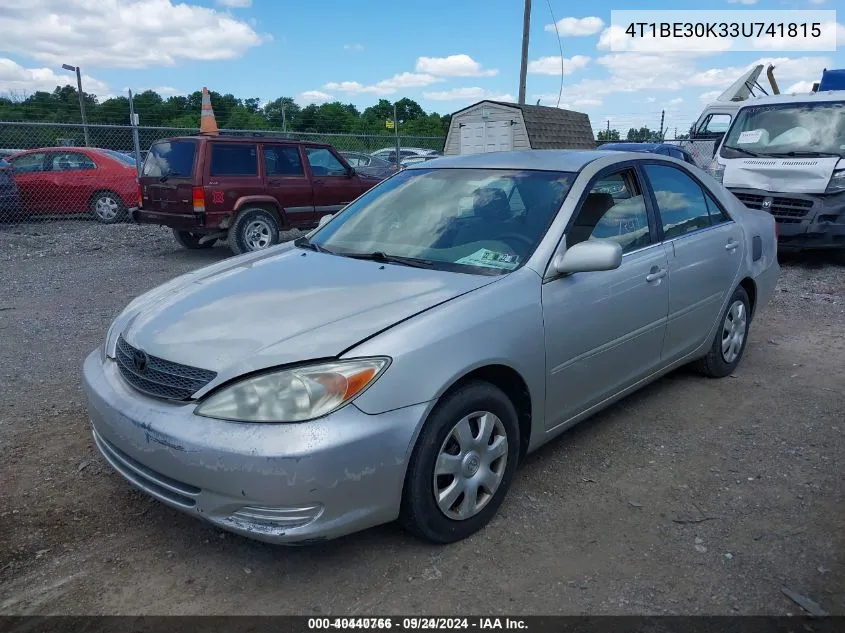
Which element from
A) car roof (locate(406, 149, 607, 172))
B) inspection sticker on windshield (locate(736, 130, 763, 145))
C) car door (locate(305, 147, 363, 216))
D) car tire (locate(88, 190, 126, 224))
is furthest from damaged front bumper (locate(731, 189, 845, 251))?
car tire (locate(88, 190, 126, 224))

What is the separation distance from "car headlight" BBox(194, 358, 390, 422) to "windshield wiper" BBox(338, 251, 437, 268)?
2.98 ft

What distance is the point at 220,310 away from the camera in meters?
3.02

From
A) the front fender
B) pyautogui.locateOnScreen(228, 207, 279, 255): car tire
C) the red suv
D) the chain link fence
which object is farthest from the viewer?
the chain link fence

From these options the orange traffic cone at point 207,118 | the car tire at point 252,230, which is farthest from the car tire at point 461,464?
the orange traffic cone at point 207,118

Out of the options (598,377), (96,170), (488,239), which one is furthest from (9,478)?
(96,170)

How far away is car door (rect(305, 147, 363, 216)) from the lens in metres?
11.0

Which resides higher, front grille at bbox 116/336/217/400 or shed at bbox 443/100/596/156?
shed at bbox 443/100/596/156

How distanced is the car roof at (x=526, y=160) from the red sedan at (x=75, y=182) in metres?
10.3

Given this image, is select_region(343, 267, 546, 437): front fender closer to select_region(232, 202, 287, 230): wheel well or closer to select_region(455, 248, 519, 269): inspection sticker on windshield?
select_region(455, 248, 519, 269): inspection sticker on windshield

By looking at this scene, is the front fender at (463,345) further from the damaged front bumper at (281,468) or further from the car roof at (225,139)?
the car roof at (225,139)

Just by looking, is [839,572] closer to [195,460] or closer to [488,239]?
[488,239]

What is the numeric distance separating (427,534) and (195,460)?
3.15ft

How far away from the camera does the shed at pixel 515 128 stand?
60.0ft

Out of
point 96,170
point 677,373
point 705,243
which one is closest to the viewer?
point 705,243
